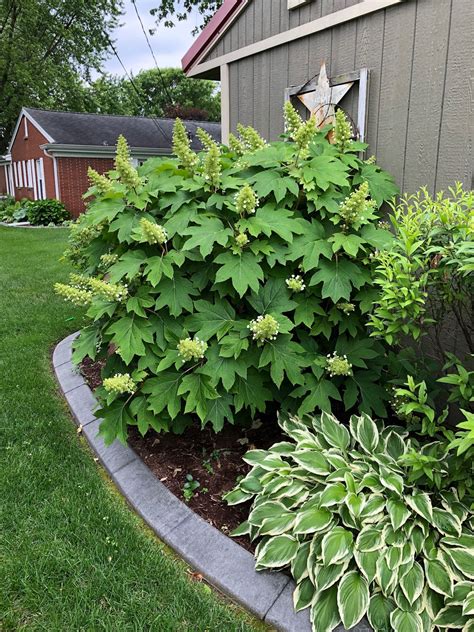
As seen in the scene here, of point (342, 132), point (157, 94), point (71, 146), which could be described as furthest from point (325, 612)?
point (157, 94)

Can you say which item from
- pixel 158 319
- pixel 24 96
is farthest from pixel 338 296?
pixel 24 96

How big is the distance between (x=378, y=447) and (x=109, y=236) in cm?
173

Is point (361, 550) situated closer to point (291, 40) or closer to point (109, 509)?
point (109, 509)

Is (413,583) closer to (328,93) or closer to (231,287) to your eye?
(231,287)

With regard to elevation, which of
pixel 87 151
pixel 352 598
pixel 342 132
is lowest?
pixel 352 598

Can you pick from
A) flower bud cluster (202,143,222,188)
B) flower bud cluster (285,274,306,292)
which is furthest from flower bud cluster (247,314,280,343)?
flower bud cluster (202,143,222,188)

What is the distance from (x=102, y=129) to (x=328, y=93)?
2016 cm

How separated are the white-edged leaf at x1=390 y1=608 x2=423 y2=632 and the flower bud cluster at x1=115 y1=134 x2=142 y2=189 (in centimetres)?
213

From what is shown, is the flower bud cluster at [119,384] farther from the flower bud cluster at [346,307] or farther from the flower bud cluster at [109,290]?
the flower bud cluster at [346,307]

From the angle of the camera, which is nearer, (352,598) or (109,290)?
(352,598)

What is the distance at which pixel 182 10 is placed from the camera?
1723 cm

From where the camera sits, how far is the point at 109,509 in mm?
2385

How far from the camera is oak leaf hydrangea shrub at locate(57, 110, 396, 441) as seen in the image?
89.4 inches

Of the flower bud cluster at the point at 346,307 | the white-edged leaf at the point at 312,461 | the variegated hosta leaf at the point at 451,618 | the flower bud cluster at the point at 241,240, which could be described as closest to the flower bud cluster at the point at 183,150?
the flower bud cluster at the point at 241,240
